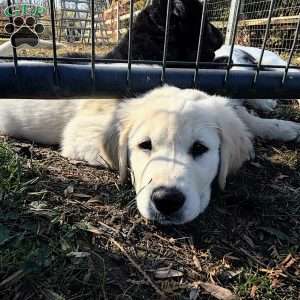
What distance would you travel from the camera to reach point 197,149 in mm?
2217

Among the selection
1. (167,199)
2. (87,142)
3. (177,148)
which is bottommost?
(87,142)

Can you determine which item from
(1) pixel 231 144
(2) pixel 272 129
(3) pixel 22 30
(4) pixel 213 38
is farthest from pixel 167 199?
(4) pixel 213 38

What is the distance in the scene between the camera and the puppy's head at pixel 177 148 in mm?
1918

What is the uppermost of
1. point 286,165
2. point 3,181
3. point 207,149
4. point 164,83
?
point 164,83

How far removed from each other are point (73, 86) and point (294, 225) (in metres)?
1.47

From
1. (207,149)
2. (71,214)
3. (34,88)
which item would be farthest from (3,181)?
(207,149)

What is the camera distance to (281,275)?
1.75 m

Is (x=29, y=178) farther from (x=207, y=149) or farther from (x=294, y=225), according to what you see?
(x=294, y=225)

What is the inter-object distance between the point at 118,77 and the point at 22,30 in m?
0.62

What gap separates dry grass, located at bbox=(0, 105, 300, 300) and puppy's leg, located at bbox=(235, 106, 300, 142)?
0.81 m

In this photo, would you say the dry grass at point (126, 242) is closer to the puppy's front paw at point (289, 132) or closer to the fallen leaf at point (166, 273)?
the fallen leaf at point (166, 273)

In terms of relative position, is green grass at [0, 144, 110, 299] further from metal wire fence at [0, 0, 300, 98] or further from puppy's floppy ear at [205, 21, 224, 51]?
puppy's floppy ear at [205, 21, 224, 51]

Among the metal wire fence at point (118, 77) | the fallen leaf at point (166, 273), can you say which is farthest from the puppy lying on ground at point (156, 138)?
the fallen leaf at point (166, 273)

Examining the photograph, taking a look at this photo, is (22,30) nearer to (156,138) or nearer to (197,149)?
(156,138)
